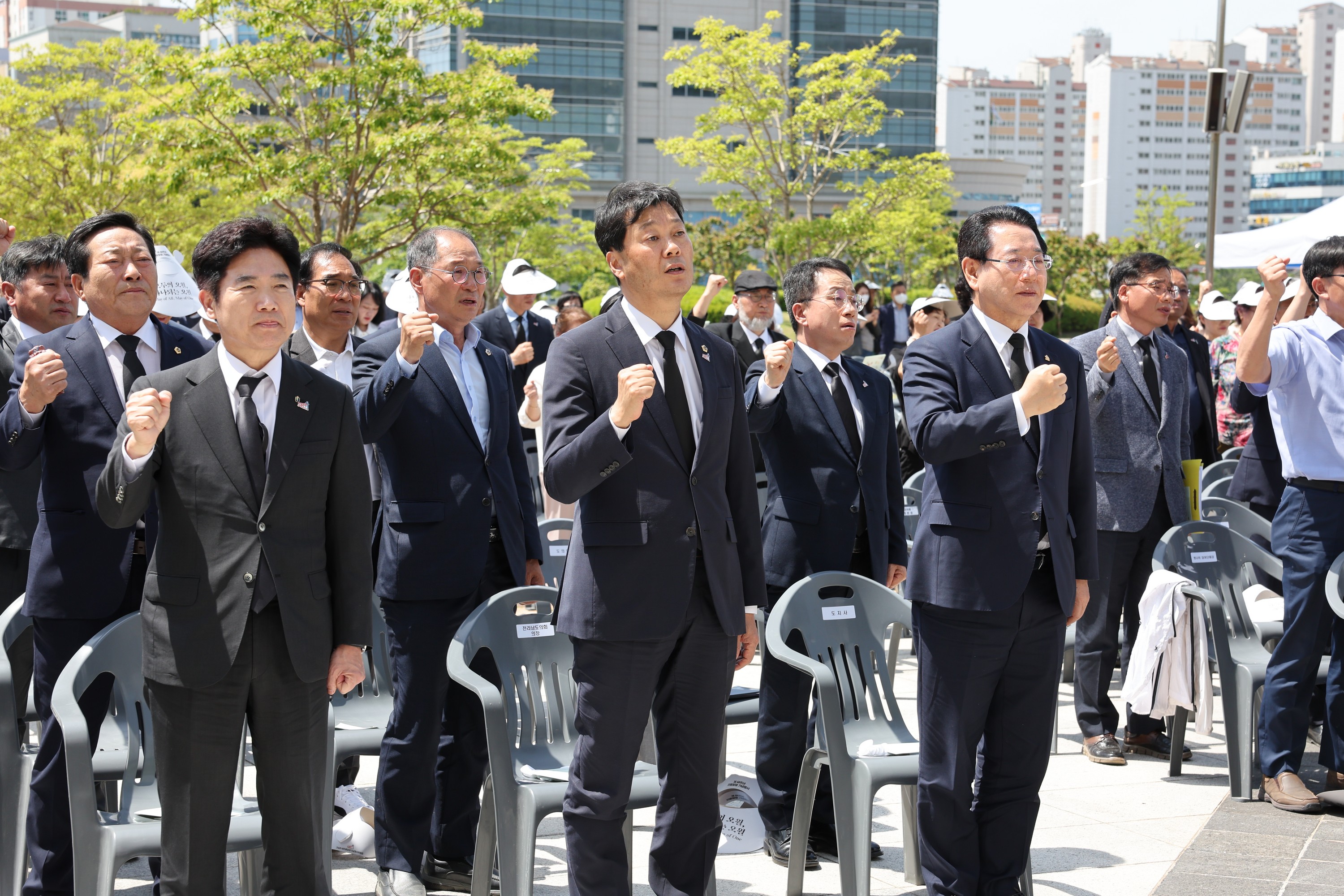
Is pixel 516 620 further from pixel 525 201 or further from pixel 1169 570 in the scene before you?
pixel 525 201

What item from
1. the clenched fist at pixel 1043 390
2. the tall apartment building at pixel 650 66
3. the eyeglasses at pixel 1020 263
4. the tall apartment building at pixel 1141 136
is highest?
the tall apartment building at pixel 1141 136

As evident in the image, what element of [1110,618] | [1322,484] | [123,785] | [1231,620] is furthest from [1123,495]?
[123,785]

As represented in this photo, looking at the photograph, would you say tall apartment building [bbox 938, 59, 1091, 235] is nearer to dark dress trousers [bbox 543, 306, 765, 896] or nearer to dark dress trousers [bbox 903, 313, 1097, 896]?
dark dress trousers [bbox 903, 313, 1097, 896]

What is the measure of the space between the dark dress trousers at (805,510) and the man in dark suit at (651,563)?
3.74ft

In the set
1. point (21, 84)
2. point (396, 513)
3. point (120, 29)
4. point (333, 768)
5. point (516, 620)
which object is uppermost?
point (120, 29)

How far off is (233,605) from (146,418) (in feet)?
1.63

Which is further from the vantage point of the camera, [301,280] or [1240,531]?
[1240,531]

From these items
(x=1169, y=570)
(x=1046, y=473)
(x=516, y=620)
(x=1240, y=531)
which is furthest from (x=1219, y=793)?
(x=516, y=620)

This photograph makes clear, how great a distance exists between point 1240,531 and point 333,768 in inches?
181

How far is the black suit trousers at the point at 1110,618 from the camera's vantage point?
590 cm

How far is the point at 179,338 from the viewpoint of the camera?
13.2ft

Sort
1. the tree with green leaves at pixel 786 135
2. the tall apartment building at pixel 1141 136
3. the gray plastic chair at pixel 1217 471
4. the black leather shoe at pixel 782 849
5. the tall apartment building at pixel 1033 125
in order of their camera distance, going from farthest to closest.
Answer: the tall apartment building at pixel 1033 125 → the tall apartment building at pixel 1141 136 → the tree with green leaves at pixel 786 135 → the gray plastic chair at pixel 1217 471 → the black leather shoe at pixel 782 849

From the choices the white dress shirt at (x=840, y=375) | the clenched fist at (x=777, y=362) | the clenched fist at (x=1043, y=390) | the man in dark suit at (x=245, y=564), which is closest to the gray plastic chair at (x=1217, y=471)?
the white dress shirt at (x=840, y=375)

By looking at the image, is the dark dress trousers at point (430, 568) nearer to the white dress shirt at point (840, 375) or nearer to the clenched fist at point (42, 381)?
the clenched fist at point (42, 381)
